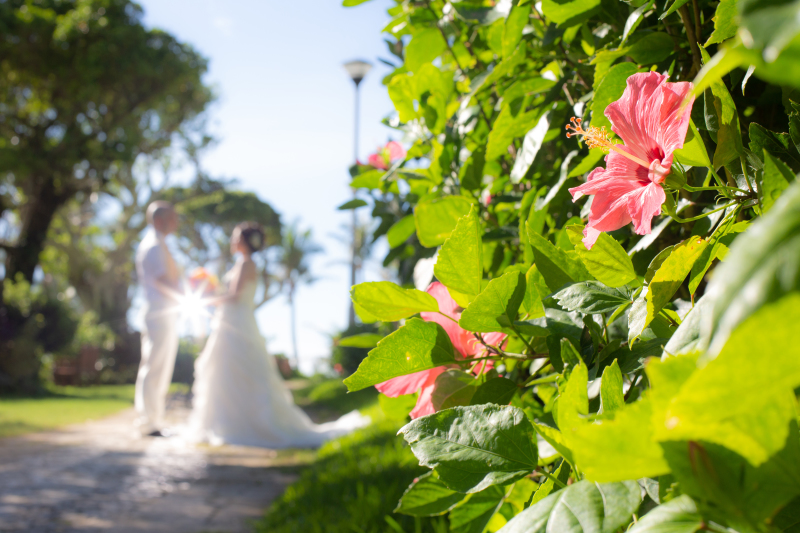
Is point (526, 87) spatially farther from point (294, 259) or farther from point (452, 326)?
point (294, 259)

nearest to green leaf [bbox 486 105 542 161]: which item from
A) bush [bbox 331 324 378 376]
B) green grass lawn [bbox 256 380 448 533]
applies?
green grass lawn [bbox 256 380 448 533]

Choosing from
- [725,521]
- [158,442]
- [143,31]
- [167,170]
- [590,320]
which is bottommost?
[158,442]

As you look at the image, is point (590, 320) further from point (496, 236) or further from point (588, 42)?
point (588, 42)

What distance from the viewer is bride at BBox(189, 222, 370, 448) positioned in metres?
5.70

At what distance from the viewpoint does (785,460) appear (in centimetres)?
27

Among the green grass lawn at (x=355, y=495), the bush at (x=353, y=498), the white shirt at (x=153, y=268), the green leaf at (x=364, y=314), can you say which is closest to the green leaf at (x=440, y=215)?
Result: the green leaf at (x=364, y=314)

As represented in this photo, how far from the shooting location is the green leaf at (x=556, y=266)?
0.50 m

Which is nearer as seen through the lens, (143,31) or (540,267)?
(540,267)

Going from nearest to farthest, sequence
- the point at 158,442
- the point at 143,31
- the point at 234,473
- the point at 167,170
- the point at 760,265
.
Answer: the point at 760,265 → the point at 234,473 → the point at 158,442 → the point at 143,31 → the point at 167,170

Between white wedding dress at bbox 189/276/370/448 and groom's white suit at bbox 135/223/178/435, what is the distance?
1.34 feet

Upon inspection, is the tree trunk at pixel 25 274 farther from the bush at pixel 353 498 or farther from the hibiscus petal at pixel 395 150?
the hibiscus petal at pixel 395 150

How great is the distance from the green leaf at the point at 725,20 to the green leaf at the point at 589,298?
216 millimetres

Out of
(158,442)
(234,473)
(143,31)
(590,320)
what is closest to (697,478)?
(590,320)

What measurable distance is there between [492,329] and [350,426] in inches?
226
